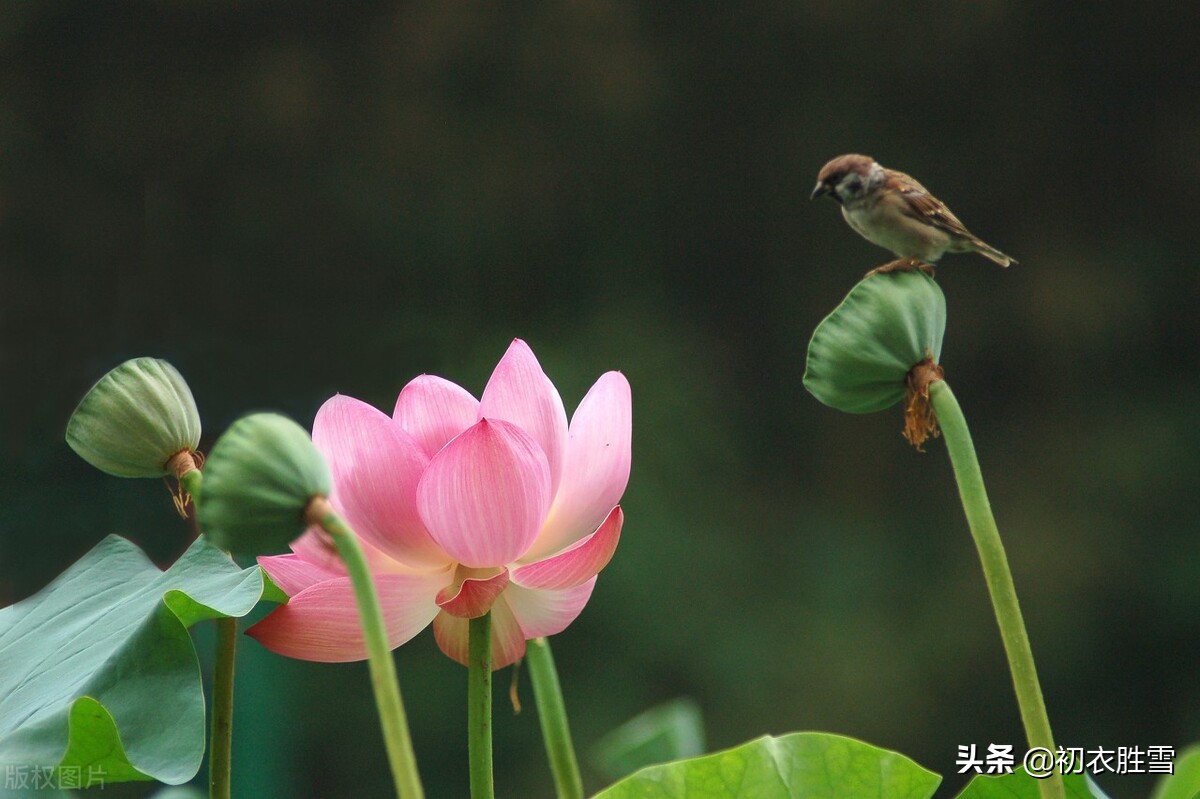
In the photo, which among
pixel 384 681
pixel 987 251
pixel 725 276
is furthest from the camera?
pixel 725 276

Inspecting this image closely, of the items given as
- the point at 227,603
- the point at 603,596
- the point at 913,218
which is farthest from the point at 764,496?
the point at 227,603

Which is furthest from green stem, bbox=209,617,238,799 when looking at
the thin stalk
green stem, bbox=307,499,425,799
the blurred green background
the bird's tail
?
the blurred green background

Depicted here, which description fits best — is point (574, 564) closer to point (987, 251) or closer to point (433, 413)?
point (433, 413)

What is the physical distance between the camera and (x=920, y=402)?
273 millimetres

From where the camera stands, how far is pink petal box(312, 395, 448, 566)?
26 centimetres

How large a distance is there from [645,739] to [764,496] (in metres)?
3.05

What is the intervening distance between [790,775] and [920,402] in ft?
0.29

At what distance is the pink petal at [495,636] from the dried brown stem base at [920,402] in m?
0.10

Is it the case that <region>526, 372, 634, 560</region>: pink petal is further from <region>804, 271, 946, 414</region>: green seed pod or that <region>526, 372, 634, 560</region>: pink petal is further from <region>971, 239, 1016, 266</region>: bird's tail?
<region>971, 239, 1016, 266</region>: bird's tail

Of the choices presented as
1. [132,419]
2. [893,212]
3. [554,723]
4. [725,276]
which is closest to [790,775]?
[554,723]

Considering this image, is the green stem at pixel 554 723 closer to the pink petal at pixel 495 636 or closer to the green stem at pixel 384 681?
the pink petal at pixel 495 636

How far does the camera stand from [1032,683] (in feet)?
0.74

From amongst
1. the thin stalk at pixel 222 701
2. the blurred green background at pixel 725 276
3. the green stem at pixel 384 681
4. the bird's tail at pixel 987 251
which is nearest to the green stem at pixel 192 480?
the thin stalk at pixel 222 701

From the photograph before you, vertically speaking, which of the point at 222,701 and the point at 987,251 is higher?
the point at 987,251
